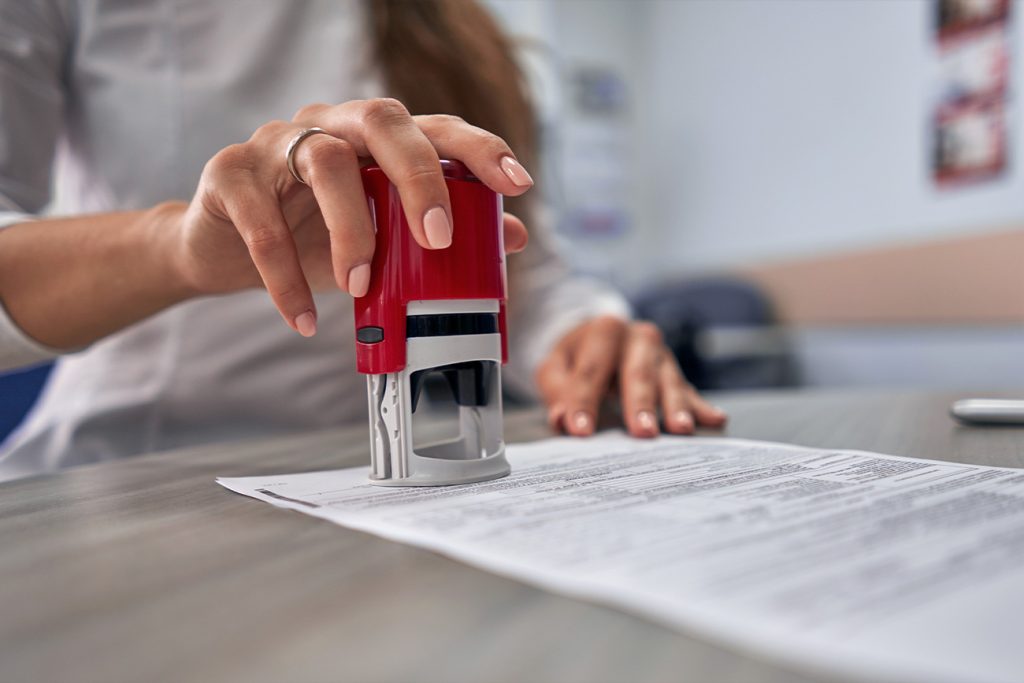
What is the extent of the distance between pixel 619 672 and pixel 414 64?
0.91 meters

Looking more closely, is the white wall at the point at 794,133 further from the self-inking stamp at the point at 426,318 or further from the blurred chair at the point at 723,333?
the self-inking stamp at the point at 426,318

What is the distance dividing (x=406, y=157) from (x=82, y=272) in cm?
34

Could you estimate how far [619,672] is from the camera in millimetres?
186

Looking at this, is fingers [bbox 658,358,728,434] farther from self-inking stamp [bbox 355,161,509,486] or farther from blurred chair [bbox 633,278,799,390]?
blurred chair [bbox 633,278,799,390]

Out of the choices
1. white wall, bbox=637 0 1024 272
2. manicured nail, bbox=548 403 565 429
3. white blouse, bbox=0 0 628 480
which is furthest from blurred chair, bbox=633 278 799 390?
manicured nail, bbox=548 403 565 429

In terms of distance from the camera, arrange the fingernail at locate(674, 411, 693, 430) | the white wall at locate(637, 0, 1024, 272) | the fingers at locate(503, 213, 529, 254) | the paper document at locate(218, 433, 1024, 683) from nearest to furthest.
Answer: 1. the paper document at locate(218, 433, 1024, 683)
2. the fingers at locate(503, 213, 529, 254)
3. the fingernail at locate(674, 411, 693, 430)
4. the white wall at locate(637, 0, 1024, 272)

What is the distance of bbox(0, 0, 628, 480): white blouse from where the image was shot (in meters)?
0.80

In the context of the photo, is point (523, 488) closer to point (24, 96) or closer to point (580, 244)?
point (24, 96)

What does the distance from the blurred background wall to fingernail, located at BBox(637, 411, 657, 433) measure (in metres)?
0.69

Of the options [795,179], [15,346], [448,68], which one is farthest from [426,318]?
[795,179]

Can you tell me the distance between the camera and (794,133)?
224 cm

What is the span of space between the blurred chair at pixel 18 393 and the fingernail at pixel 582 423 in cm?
76

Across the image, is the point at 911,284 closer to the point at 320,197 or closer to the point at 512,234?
the point at 512,234

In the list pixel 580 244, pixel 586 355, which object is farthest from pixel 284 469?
pixel 580 244
